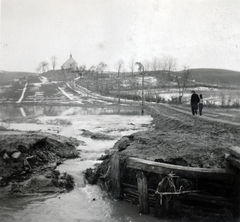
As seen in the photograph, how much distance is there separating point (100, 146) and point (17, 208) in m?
8.54

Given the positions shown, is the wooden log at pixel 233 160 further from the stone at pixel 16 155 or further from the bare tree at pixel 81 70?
the bare tree at pixel 81 70

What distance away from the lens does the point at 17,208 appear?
8.42 metres

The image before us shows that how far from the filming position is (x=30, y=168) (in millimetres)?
11062

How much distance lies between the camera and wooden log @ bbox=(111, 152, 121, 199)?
9.21 m

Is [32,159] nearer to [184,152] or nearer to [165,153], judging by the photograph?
[165,153]

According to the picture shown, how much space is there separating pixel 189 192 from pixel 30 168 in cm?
671

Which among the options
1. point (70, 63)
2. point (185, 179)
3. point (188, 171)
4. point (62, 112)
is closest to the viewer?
point (188, 171)

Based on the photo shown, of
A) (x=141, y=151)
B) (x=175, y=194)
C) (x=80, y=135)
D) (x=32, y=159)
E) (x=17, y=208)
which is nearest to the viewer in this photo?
(x=175, y=194)

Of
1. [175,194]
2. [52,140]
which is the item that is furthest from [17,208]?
[52,140]

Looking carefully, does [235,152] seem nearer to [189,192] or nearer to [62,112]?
[189,192]

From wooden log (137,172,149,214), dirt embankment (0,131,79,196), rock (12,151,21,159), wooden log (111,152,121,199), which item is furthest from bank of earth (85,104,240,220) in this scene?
rock (12,151,21,159)

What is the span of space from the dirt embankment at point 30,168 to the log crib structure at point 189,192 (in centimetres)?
348

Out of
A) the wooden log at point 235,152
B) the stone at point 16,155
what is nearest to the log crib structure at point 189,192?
the wooden log at point 235,152

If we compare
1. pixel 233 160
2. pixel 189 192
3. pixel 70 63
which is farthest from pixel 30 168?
pixel 70 63
